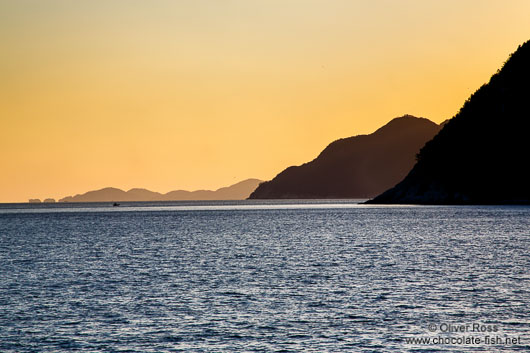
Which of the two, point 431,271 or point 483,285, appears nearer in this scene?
point 483,285

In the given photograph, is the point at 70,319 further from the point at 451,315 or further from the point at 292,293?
the point at 451,315

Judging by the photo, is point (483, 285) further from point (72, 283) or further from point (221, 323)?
point (72, 283)

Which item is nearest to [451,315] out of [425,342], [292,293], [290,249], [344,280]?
[425,342]

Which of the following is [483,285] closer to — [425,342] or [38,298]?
[425,342]

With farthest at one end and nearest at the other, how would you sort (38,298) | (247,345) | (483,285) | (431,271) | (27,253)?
1. (27,253)
2. (431,271)
3. (483,285)
4. (38,298)
5. (247,345)

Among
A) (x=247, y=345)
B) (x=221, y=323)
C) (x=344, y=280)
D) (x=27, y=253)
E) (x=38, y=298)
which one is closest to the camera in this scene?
(x=247, y=345)

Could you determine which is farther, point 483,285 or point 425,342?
point 483,285

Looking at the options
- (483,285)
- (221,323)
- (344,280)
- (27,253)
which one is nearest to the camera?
(221,323)

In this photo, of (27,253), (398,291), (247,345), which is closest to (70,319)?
(247,345)

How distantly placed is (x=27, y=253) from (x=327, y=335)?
57.7 m

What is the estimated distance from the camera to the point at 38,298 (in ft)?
143

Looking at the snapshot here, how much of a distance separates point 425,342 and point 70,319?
61.2 feet

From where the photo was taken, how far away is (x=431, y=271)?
56594mm

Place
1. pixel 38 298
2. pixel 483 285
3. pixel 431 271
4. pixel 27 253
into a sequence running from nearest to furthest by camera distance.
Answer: pixel 38 298 → pixel 483 285 → pixel 431 271 → pixel 27 253
